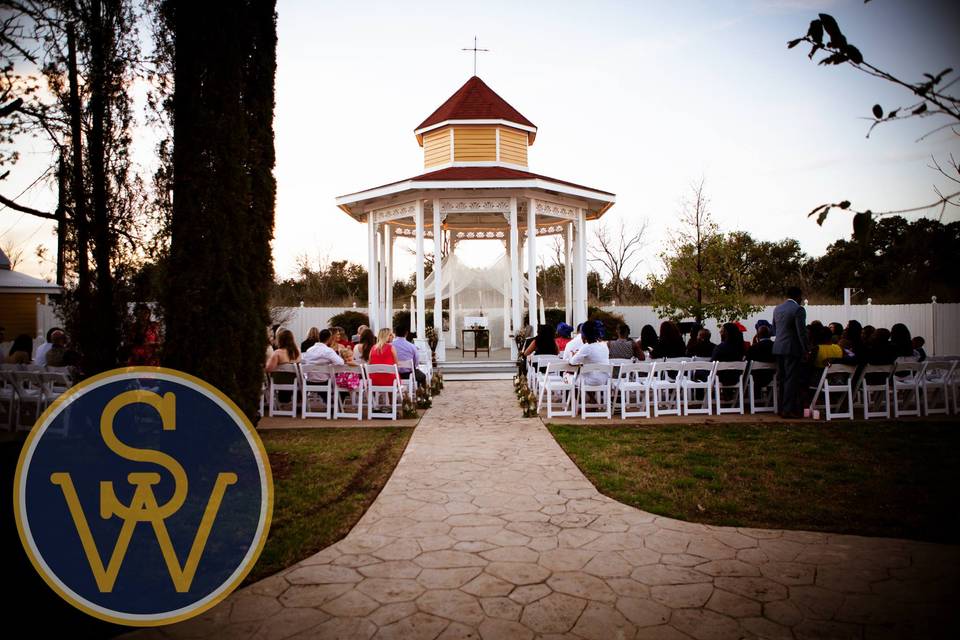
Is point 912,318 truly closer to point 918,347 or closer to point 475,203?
point 918,347

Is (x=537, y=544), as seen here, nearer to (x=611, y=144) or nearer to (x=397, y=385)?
(x=397, y=385)

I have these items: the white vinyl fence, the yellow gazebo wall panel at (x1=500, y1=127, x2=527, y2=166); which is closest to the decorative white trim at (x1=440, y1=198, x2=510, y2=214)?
the yellow gazebo wall panel at (x1=500, y1=127, x2=527, y2=166)

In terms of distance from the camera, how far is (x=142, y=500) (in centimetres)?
383

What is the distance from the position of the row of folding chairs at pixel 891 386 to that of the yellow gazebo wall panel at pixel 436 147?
44.2 ft

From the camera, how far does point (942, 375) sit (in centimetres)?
914

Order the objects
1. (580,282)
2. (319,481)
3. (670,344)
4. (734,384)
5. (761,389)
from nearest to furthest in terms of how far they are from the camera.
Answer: (319,481)
(734,384)
(761,389)
(670,344)
(580,282)

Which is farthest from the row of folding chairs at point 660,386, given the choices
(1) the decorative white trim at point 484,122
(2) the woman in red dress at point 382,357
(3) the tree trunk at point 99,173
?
(1) the decorative white trim at point 484,122

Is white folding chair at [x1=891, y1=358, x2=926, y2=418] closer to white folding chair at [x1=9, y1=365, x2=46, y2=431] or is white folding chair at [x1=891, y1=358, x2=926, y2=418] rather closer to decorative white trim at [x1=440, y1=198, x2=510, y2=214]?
decorative white trim at [x1=440, y1=198, x2=510, y2=214]

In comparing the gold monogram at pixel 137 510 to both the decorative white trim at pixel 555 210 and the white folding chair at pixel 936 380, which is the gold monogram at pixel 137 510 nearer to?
the white folding chair at pixel 936 380

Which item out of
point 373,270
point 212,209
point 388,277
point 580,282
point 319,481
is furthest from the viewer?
point 388,277

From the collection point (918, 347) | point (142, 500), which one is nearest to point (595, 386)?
point (918, 347)

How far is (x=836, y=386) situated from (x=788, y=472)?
4004 mm

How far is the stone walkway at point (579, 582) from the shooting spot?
2.83m

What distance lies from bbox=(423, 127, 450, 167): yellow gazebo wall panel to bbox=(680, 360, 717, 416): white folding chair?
12.1 m
